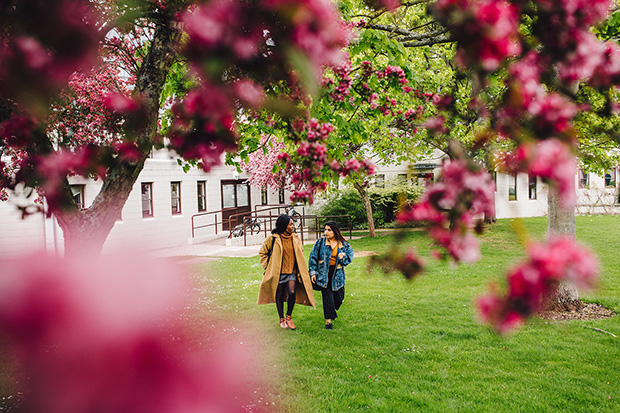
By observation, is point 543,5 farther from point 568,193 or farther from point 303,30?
point 303,30

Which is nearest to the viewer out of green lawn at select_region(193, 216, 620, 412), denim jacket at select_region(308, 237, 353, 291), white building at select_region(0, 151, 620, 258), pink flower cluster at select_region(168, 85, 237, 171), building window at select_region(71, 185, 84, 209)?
pink flower cluster at select_region(168, 85, 237, 171)

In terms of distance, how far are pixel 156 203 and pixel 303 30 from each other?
58.7ft

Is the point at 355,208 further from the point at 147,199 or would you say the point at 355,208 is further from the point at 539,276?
the point at 539,276

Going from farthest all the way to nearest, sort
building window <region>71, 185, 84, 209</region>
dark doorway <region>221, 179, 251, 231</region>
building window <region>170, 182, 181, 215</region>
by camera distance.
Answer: dark doorway <region>221, 179, 251, 231</region> → building window <region>170, 182, 181, 215</region> → building window <region>71, 185, 84, 209</region>

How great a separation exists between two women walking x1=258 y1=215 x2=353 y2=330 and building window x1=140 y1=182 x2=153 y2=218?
11973 mm

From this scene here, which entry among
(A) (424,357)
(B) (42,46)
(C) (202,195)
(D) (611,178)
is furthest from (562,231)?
(D) (611,178)

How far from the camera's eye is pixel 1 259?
5.11 ft

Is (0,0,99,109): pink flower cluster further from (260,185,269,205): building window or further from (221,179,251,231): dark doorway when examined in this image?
(260,185,269,205): building window

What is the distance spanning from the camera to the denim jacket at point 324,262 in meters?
6.54

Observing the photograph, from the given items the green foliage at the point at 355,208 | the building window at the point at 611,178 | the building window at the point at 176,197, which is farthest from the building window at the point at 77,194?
the green foliage at the point at 355,208

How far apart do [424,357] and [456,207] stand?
4.76m

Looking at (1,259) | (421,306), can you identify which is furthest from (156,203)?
(1,259)

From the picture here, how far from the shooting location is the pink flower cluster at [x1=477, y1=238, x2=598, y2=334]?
2.78ft

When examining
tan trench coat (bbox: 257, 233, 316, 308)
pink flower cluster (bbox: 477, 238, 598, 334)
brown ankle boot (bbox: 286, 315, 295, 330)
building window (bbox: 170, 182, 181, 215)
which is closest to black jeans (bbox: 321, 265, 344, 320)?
tan trench coat (bbox: 257, 233, 316, 308)
